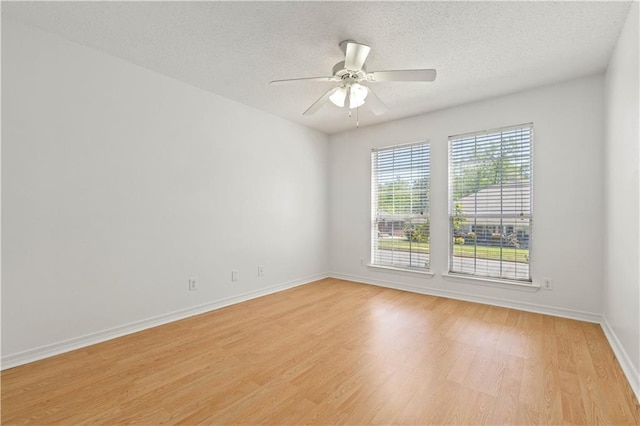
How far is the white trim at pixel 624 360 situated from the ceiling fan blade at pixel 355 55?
2.83 meters

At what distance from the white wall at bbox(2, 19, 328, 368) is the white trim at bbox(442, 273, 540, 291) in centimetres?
257

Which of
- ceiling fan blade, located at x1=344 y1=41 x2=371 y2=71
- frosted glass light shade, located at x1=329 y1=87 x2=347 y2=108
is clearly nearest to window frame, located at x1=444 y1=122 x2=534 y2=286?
frosted glass light shade, located at x1=329 y1=87 x2=347 y2=108

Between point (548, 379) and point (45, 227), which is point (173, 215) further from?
point (548, 379)

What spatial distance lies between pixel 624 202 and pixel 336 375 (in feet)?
8.32

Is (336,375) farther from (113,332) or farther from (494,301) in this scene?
(494,301)

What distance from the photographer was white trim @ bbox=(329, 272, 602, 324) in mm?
3121

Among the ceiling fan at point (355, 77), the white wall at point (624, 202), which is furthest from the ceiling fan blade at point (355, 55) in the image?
the white wall at point (624, 202)

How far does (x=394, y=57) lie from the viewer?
106 inches

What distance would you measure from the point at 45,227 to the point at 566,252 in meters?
4.98

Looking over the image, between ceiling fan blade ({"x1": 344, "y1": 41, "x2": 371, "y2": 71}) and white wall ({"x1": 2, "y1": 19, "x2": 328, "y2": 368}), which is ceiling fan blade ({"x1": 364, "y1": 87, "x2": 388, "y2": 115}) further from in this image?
white wall ({"x1": 2, "y1": 19, "x2": 328, "y2": 368})

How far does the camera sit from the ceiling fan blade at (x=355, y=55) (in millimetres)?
2227

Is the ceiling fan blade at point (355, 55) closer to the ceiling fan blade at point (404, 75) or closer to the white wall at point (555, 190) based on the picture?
the ceiling fan blade at point (404, 75)

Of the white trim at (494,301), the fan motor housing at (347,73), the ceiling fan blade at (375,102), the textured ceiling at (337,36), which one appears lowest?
the white trim at (494,301)

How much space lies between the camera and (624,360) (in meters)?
2.14
